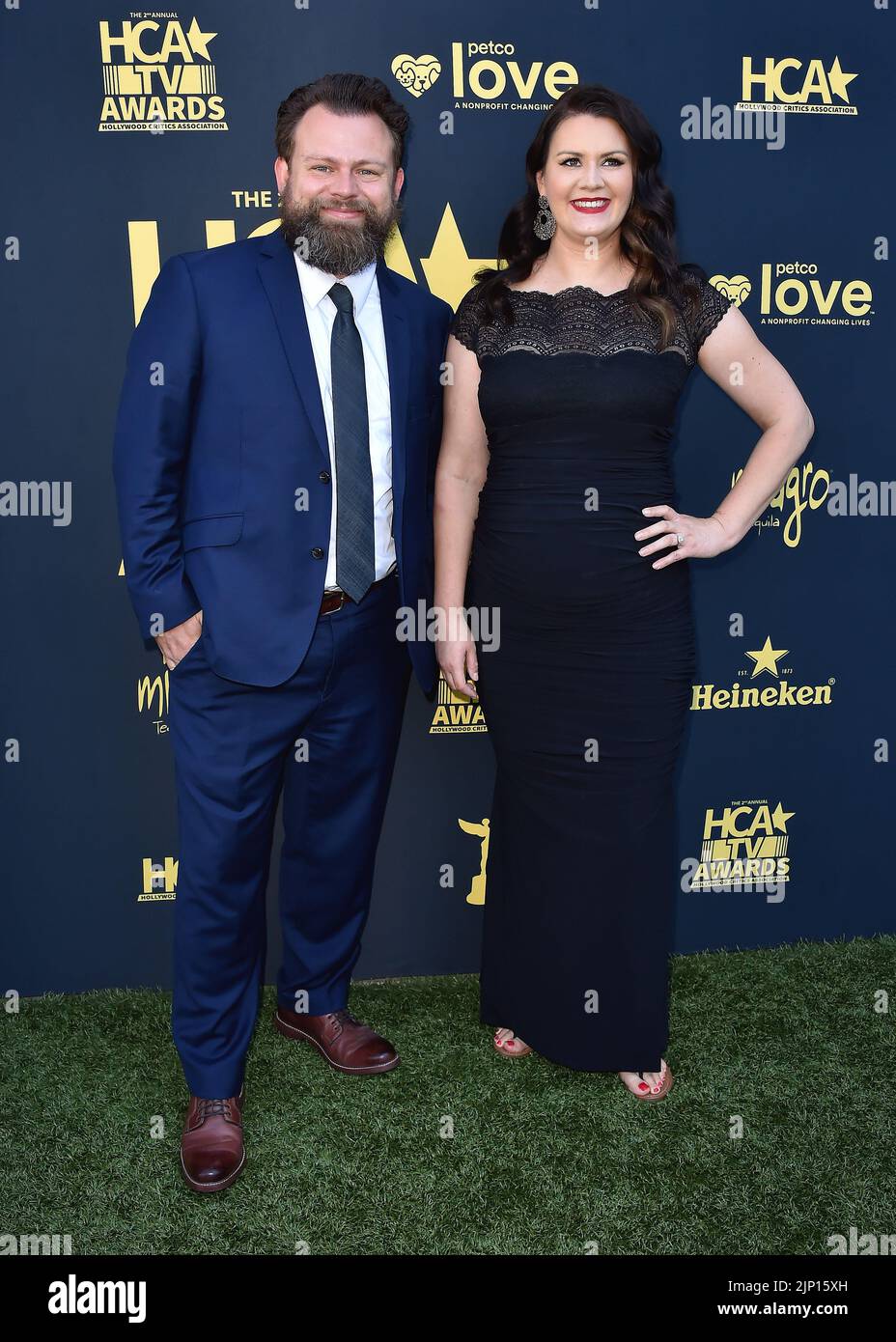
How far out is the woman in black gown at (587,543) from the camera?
221cm

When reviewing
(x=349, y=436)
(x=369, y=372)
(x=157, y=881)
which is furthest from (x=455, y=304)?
(x=157, y=881)

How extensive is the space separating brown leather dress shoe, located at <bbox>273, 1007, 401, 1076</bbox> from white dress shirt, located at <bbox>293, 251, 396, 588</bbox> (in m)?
1.10

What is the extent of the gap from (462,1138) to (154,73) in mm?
2480

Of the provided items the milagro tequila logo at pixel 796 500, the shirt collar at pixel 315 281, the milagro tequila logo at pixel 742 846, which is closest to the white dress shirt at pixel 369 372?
the shirt collar at pixel 315 281

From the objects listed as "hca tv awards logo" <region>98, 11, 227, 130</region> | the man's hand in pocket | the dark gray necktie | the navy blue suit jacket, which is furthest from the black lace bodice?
"hca tv awards logo" <region>98, 11, 227, 130</region>

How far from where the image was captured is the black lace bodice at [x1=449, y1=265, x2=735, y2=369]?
220 centimetres

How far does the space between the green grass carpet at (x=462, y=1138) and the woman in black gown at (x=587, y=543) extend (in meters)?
0.20

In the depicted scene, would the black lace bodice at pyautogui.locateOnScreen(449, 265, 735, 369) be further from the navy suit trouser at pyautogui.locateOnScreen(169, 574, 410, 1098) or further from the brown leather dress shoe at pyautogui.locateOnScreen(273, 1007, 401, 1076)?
the brown leather dress shoe at pyautogui.locateOnScreen(273, 1007, 401, 1076)

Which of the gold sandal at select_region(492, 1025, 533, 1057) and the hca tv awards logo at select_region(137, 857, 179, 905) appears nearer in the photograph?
the gold sandal at select_region(492, 1025, 533, 1057)

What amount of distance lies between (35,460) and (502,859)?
1.47m

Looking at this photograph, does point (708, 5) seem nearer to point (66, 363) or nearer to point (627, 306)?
point (627, 306)

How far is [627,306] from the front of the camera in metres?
2.22

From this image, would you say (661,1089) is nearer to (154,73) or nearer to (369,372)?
(369,372)

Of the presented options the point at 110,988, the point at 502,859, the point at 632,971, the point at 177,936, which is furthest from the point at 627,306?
the point at 110,988
